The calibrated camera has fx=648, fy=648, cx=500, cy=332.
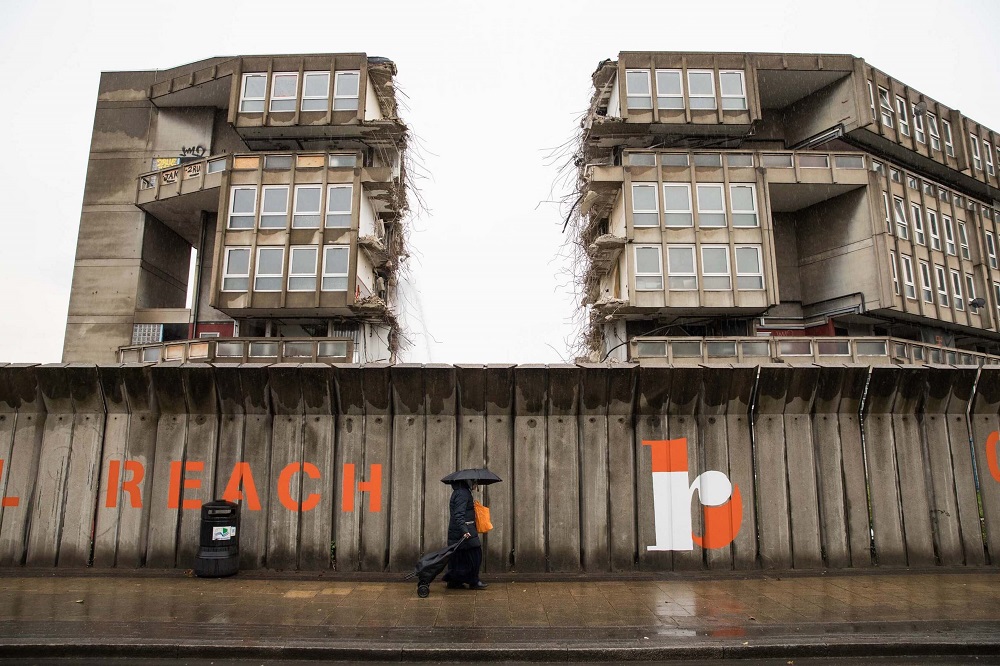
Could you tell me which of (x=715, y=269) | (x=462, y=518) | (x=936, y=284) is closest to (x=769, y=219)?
(x=715, y=269)

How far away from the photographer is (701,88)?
34375 mm

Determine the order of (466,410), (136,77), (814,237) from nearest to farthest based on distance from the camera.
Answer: (466,410) < (814,237) < (136,77)

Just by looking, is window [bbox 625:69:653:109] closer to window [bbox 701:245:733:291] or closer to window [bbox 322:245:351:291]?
window [bbox 701:245:733:291]

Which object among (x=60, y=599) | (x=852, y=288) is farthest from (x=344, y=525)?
(x=852, y=288)

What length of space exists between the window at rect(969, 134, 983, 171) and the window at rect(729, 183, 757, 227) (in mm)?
19235

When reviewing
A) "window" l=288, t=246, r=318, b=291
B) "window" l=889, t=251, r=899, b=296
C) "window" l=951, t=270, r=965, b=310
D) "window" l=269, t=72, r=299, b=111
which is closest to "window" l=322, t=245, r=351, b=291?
"window" l=288, t=246, r=318, b=291

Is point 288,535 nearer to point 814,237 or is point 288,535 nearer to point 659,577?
point 659,577

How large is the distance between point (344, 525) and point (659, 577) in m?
4.85

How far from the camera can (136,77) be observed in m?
40.4

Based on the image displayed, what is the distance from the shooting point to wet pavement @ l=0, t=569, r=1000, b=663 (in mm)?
6543

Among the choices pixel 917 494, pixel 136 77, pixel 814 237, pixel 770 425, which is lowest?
pixel 917 494

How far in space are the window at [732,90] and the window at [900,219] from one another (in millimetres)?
10042

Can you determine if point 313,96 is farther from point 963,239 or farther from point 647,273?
point 963,239

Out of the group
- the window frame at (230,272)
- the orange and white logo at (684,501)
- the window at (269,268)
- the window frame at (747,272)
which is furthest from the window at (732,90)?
the orange and white logo at (684,501)
